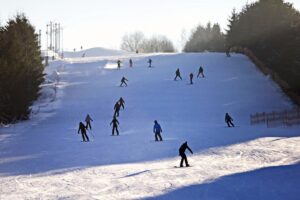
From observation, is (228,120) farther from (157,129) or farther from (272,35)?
(272,35)

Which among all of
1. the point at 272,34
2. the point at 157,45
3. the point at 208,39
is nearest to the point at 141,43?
the point at 157,45

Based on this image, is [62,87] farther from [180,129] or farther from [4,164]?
[4,164]

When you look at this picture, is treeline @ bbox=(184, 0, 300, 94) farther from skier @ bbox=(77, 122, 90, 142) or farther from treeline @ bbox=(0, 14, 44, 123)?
treeline @ bbox=(0, 14, 44, 123)

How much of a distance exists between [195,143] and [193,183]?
954 cm

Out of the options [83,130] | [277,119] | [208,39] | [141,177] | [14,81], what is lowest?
[141,177]

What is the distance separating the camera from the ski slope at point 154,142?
692 inches

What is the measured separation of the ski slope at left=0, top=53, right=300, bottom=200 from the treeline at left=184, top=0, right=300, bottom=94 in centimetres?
213

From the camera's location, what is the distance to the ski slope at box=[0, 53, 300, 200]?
1758cm

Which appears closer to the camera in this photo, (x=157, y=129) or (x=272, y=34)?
(x=157, y=129)

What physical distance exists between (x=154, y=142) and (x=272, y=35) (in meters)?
36.3

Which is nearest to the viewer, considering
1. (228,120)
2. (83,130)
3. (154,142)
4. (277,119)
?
(154,142)

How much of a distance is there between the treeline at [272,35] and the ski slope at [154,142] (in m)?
2.13

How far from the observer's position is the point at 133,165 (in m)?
21.7

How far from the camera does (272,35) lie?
59469 mm
